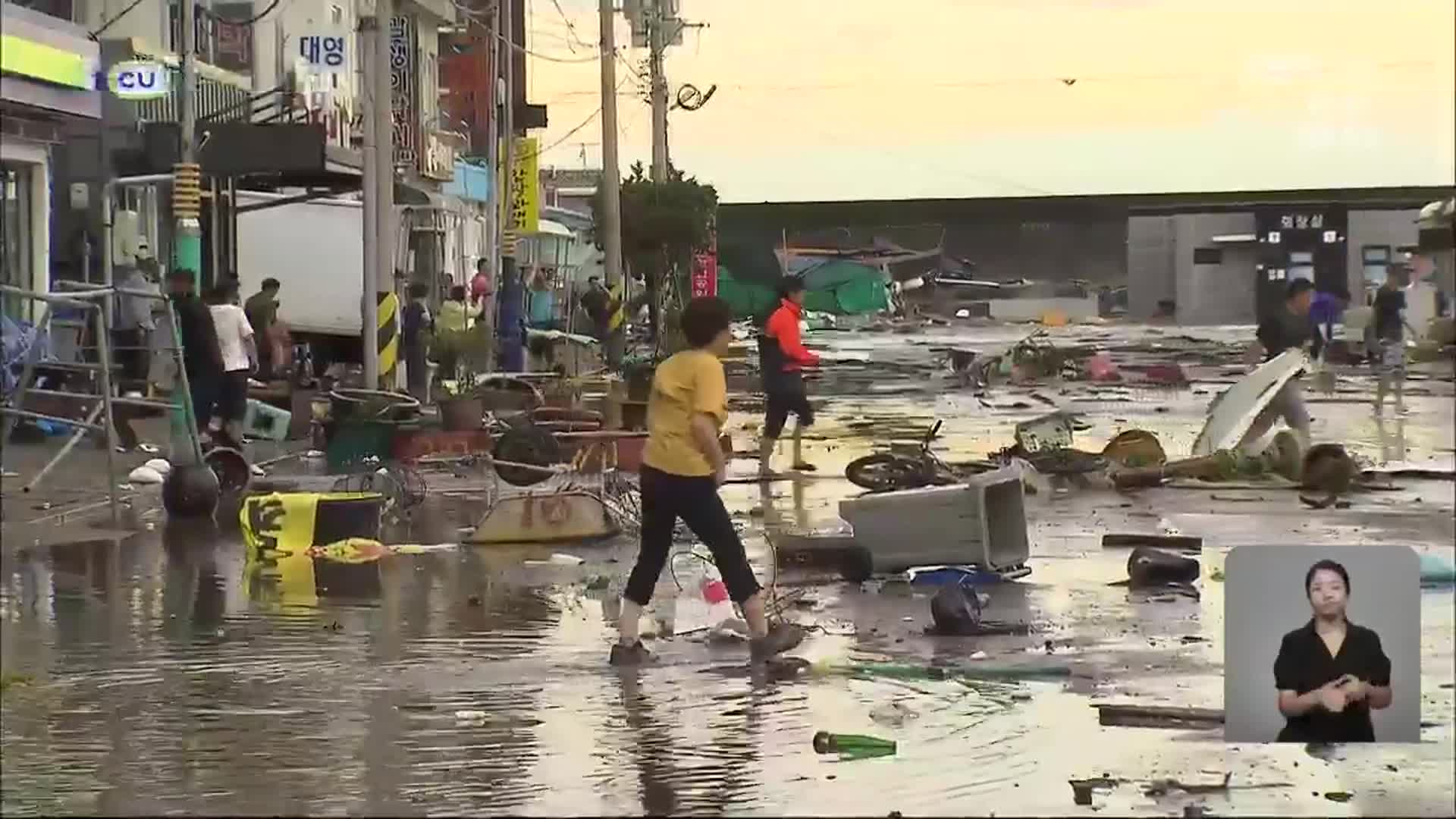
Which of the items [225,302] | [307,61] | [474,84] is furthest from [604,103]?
[225,302]

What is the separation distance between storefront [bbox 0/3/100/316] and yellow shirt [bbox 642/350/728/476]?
335 cm

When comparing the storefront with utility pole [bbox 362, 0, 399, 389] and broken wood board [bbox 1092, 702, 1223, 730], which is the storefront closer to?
utility pole [bbox 362, 0, 399, 389]

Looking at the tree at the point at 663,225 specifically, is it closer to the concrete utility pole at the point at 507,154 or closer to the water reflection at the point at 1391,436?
the concrete utility pole at the point at 507,154

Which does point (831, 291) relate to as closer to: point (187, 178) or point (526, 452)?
point (187, 178)

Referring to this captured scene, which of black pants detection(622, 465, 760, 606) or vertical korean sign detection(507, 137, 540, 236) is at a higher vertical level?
vertical korean sign detection(507, 137, 540, 236)

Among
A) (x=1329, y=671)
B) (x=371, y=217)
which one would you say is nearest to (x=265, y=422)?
(x=371, y=217)

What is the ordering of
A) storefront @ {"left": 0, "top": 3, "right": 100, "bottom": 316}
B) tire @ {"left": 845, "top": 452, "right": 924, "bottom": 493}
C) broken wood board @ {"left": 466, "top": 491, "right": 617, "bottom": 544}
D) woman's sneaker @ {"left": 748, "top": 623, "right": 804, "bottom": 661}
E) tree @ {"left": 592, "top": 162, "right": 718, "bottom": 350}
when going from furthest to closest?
tree @ {"left": 592, "top": 162, "right": 718, "bottom": 350} < tire @ {"left": 845, "top": 452, "right": 924, "bottom": 493} < broken wood board @ {"left": 466, "top": 491, "right": 617, "bottom": 544} < storefront @ {"left": 0, "top": 3, "right": 100, "bottom": 316} < woman's sneaker @ {"left": 748, "top": 623, "right": 804, "bottom": 661}

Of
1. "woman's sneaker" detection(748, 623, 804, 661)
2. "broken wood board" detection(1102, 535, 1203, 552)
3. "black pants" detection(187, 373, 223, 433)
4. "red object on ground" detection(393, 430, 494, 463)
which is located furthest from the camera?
"red object on ground" detection(393, 430, 494, 463)

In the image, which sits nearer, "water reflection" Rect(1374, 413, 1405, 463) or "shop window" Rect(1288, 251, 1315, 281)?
"shop window" Rect(1288, 251, 1315, 281)

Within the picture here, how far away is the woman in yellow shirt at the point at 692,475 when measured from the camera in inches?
381

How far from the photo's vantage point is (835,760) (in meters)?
7.85

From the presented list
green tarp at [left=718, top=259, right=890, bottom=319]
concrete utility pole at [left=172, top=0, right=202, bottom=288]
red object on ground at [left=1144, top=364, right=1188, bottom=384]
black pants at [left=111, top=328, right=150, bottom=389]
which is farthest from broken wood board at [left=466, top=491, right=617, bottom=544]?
red object on ground at [left=1144, top=364, right=1188, bottom=384]

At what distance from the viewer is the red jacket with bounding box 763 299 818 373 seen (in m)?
18.1

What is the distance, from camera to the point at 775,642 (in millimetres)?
9938
